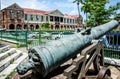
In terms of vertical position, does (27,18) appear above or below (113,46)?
above

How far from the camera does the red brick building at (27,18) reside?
54031 mm

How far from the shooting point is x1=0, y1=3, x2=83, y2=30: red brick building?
54031 mm

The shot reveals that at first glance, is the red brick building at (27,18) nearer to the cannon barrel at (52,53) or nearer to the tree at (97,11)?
the tree at (97,11)

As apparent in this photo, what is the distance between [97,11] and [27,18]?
1528 inches

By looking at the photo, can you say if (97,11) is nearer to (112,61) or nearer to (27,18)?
(112,61)

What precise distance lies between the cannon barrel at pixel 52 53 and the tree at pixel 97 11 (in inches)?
658

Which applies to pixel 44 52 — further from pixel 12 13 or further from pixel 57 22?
pixel 57 22

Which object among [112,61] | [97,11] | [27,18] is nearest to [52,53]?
[112,61]

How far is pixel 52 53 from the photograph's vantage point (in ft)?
12.0

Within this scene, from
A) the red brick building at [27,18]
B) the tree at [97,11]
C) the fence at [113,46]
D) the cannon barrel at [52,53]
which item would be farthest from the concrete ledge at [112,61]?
the red brick building at [27,18]

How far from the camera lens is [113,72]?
20.0 feet

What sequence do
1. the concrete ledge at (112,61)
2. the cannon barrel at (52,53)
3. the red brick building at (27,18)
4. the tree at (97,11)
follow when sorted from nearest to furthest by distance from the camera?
the cannon barrel at (52,53)
the concrete ledge at (112,61)
the tree at (97,11)
the red brick building at (27,18)

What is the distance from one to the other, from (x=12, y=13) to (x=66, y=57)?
2096 inches

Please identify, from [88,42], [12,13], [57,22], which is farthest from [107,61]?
[57,22]
